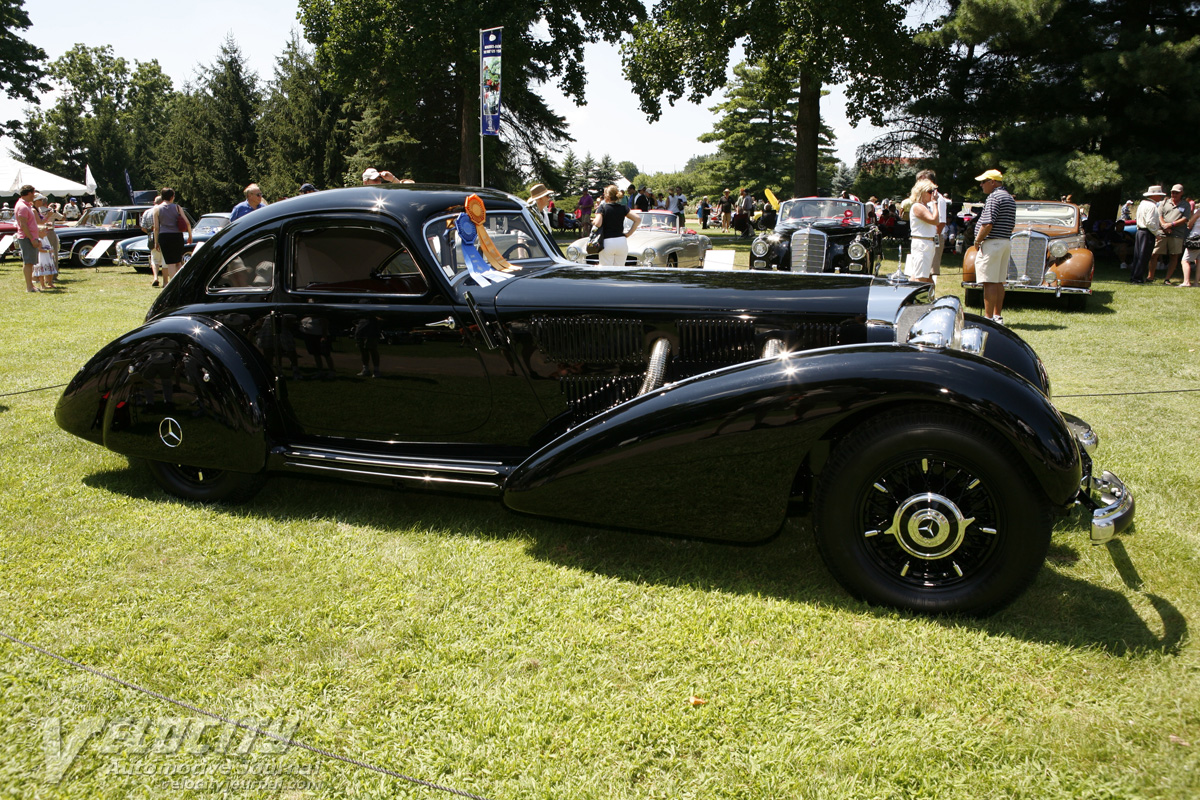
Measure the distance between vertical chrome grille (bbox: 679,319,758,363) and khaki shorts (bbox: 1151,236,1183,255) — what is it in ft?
46.1

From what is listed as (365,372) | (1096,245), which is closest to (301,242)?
(365,372)

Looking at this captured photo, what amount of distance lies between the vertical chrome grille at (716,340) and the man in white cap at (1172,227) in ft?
44.1

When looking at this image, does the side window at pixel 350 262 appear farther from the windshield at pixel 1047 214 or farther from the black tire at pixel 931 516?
the windshield at pixel 1047 214

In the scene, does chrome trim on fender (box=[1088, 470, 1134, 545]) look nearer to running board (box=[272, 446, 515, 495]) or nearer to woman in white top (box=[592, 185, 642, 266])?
running board (box=[272, 446, 515, 495])

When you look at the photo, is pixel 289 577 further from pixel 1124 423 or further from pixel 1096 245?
pixel 1096 245

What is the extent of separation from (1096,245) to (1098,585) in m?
19.4

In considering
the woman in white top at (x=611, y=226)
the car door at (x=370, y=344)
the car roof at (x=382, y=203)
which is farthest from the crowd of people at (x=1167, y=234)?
the car door at (x=370, y=344)

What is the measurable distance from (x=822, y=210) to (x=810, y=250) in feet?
8.95

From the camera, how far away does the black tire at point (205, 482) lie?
13.9 ft

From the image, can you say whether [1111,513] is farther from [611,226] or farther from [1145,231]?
[1145,231]

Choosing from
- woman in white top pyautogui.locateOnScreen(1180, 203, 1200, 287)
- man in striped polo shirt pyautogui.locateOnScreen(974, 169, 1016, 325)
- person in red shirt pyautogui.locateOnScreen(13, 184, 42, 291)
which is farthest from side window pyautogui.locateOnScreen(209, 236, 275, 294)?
woman in white top pyautogui.locateOnScreen(1180, 203, 1200, 287)

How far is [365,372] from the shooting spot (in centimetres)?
398

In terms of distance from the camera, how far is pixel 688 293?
372 centimetres

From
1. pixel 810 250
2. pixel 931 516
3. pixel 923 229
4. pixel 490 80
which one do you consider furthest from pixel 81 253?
pixel 931 516
